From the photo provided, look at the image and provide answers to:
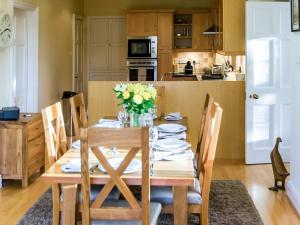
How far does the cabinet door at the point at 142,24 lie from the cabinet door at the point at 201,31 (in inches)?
34.8

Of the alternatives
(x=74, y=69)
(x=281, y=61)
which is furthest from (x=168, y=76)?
(x=281, y=61)

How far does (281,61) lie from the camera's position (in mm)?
5527

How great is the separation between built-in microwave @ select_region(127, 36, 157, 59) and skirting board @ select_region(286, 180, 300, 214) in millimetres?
5320

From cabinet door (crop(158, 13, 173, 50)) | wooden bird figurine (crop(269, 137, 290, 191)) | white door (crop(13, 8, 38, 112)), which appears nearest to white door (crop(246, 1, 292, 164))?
wooden bird figurine (crop(269, 137, 290, 191))

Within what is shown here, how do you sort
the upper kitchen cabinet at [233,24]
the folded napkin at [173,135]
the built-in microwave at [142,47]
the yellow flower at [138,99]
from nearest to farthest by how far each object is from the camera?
1. the yellow flower at [138,99]
2. the folded napkin at [173,135]
3. the upper kitchen cabinet at [233,24]
4. the built-in microwave at [142,47]

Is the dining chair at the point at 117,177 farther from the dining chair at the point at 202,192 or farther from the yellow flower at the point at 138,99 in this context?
the yellow flower at the point at 138,99

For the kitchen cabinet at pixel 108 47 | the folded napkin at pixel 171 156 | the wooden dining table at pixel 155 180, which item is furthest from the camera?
the kitchen cabinet at pixel 108 47

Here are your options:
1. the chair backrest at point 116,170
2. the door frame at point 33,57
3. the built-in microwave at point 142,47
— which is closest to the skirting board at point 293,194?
the chair backrest at point 116,170

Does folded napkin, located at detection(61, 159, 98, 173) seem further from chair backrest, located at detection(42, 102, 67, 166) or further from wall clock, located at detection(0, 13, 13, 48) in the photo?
wall clock, located at detection(0, 13, 13, 48)

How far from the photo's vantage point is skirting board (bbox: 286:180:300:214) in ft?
12.9

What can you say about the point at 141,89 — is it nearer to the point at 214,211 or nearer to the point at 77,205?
the point at 77,205

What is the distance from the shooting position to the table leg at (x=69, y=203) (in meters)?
2.44

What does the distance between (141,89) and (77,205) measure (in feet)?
3.07

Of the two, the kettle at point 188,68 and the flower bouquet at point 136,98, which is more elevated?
the kettle at point 188,68
